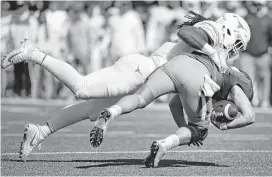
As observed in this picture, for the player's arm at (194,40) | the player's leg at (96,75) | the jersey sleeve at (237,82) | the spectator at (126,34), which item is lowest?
the jersey sleeve at (237,82)

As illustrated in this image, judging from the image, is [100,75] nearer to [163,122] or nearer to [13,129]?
[13,129]

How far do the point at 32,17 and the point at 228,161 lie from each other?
12.3 metres

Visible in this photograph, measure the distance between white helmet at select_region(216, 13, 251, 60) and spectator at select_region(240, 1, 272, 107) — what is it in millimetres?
9948

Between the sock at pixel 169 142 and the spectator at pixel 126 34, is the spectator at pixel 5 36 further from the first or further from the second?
the sock at pixel 169 142

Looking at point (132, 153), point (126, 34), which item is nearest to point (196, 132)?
point (132, 153)

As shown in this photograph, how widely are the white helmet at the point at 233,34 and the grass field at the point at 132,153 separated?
1059 mm

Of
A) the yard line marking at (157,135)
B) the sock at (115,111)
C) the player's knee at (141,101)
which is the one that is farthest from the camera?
the yard line marking at (157,135)

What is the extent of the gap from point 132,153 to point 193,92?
1761 millimetres

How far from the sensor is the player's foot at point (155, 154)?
303 inches

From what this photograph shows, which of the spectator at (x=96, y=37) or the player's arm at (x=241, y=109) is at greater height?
the spectator at (x=96, y=37)

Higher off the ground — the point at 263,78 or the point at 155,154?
the point at 263,78

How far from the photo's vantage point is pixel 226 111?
26.0 feet

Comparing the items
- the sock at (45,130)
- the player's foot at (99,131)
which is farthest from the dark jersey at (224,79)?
the sock at (45,130)

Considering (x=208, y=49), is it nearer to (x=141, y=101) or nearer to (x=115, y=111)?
(x=141, y=101)
